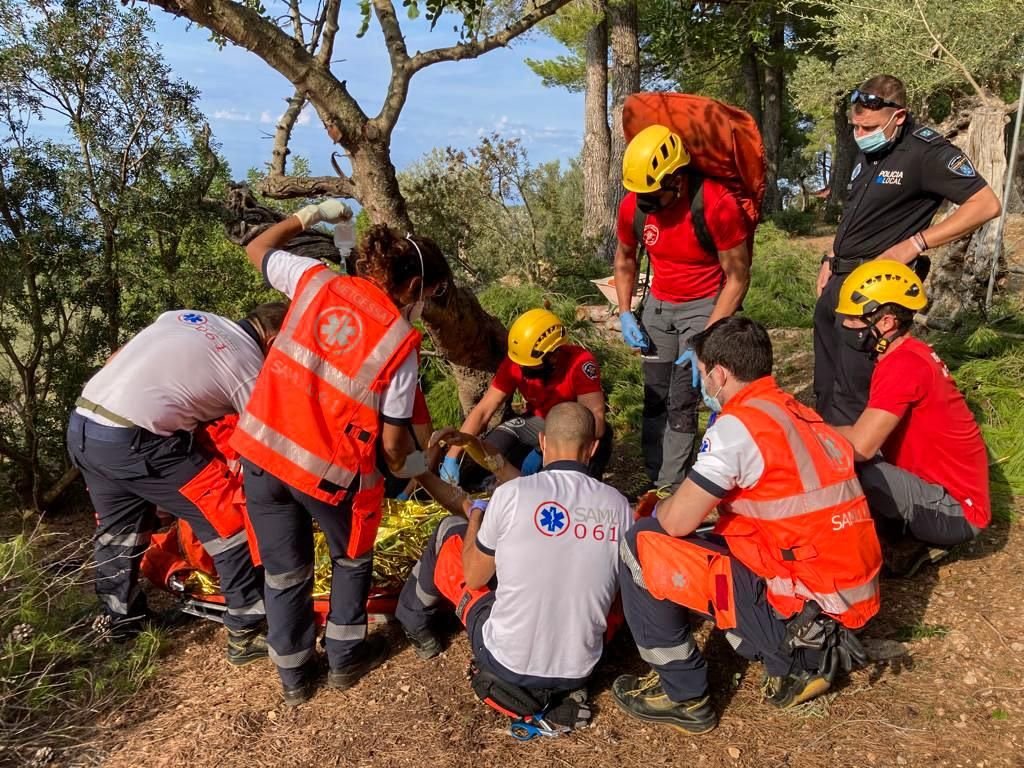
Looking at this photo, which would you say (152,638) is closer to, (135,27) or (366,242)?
(366,242)

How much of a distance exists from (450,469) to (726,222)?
1.98 meters

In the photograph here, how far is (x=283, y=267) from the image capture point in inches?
108

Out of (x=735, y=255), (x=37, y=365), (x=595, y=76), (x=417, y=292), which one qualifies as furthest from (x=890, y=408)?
(x=595, y=76)

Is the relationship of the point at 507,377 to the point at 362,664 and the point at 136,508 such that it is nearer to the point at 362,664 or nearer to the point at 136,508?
the point at 362,664

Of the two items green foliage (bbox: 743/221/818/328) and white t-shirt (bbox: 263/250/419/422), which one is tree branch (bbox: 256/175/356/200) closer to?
white t-shirt (bbox: 263/250/419/422)

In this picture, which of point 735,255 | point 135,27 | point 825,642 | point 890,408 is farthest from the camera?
point 135,27

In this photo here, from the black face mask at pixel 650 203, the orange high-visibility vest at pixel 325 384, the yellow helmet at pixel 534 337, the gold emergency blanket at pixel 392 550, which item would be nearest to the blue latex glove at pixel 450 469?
the gold emergency blanket at pixel 392 550

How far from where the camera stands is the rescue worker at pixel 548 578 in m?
2.44

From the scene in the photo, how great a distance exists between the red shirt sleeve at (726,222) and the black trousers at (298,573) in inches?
88.0

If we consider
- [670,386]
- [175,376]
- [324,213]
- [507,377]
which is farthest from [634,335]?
[175,376]

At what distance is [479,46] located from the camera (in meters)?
4.23

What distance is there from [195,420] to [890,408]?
298 centimetres

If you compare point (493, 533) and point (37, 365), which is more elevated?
point (37, 365)

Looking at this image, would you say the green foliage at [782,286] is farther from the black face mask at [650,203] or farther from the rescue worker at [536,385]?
the black face mask at [650,203]
